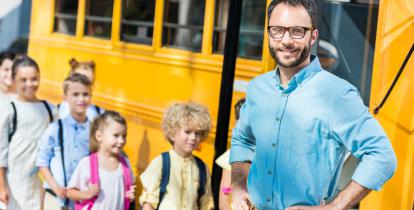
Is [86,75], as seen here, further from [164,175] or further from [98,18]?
[164,175]

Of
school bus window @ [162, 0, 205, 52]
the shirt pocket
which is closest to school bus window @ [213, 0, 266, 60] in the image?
school bus window @ [162, 0, 205, 52]

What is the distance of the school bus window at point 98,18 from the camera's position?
5.41 meters

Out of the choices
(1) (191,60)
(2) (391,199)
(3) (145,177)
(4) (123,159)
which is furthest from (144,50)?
(2) (391,199)

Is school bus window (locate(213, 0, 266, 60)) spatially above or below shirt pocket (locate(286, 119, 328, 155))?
above

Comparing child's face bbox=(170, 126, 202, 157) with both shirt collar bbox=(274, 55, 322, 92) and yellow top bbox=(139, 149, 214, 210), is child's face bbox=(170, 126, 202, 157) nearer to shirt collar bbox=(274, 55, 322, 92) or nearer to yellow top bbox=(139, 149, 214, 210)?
yellow top bbox=(139, 149, 214, 210)

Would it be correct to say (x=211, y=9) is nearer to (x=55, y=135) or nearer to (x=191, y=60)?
(x=191, y=60)

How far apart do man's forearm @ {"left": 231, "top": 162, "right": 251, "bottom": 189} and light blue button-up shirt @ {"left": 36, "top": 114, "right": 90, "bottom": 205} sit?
2157mm

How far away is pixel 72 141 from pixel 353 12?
68.5 inches

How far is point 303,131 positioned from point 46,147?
257cm

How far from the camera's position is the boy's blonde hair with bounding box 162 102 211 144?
3.97 metres

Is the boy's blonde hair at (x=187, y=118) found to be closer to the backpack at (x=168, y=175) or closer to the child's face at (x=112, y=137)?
the backpack at (x=168, y=175)

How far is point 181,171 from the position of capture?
13.1 ft

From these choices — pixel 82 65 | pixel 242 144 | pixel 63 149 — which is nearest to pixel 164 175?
pixel 63 149

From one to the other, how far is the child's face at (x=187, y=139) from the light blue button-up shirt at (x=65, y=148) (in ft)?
2.66
